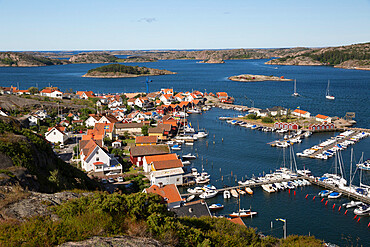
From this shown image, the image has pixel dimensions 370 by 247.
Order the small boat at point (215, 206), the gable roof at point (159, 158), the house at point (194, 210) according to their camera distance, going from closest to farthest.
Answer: the house at point (194, 210) < the small boat at point (215, 206) < the gable roof at point (159, 158)

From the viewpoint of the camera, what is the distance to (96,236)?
546 cm

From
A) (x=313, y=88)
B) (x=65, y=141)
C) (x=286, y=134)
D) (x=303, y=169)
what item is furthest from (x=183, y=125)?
(x=313, y=88)

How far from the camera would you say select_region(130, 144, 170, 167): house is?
77.9 ft

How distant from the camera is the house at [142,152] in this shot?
2373 centimetres

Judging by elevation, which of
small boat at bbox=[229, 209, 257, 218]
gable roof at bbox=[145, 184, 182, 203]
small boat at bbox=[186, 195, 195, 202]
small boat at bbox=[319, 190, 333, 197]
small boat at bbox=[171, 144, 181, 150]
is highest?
gable roof at bbox=[145, 184, 182, 203]

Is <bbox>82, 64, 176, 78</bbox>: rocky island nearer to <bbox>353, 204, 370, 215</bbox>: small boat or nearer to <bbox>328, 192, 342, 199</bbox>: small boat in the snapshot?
<bbox>328, 192, 342, 199</bbox>: small boat

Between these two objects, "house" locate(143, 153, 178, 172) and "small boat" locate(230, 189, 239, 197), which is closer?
"small boat" locate(230, 189, 239, 197)

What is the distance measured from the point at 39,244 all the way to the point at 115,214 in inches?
66.2

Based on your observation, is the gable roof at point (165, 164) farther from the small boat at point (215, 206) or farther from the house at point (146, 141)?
the house at point (146, 141)

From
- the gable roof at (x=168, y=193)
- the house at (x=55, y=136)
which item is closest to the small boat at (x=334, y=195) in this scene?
the gable roof at (x=168, y=193)

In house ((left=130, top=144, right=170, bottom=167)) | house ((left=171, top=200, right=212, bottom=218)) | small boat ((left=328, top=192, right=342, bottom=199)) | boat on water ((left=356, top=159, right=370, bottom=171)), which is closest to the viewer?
house ((left=171, top=200, right=212, bottom=218))

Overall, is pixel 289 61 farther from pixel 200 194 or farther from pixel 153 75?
pixel 200 194

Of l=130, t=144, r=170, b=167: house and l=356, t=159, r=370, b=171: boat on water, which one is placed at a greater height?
l=130, t=144, r=170, b=167: house

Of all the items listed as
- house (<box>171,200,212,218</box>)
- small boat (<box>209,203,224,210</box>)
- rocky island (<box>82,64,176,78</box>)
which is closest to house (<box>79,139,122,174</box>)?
small boat (<box>209,203,224,210</box>)
